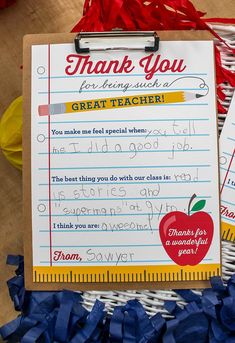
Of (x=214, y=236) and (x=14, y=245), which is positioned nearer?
(x=214, y=236)

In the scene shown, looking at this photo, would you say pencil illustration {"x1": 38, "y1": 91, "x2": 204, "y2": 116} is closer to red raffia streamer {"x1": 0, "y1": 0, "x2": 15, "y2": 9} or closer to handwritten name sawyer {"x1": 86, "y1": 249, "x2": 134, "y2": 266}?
handwritten name sawyer {"x1": 86, "y1": 249, "x2": 134, "y2": 266}

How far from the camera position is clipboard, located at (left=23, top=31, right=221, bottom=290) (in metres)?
0.56

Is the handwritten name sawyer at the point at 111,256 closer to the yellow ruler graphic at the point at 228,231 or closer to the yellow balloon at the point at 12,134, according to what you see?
the yellow ruler graphic at the point at 228,231

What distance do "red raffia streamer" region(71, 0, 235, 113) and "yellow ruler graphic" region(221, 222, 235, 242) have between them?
138 mm

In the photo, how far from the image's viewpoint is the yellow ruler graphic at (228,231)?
1.87 feet

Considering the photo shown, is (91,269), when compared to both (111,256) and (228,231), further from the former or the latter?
(228,231)

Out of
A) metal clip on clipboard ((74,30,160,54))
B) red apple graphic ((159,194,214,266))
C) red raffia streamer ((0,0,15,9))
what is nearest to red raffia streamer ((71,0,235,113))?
metal clip on clipboard ((74,30,160,54))

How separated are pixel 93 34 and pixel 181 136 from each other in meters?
0.16

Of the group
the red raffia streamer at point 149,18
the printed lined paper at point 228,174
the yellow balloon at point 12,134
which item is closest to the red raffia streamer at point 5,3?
the yellow balloon at point 12,134

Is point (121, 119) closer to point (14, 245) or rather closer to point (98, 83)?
point (98, 83)

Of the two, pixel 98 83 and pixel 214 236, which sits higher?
pixel 98 83

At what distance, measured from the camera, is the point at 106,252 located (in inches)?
22.1

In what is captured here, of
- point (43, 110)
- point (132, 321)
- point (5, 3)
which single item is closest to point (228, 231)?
point (132, 321)

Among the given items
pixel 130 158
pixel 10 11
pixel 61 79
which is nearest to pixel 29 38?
pixel 61 79
